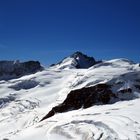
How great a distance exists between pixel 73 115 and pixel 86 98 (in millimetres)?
50257

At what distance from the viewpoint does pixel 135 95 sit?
104 metres

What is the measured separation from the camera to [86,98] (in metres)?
107

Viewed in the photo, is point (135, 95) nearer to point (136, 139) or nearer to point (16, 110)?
point (16, 110)

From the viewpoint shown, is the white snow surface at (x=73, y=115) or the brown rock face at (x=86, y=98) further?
the brown rock face at (x=86, y=98)

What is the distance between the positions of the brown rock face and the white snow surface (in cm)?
430

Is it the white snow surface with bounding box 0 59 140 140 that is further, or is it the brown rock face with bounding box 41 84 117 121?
the brown rock face with bounding box 41 84 117 121

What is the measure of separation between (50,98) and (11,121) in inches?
1600

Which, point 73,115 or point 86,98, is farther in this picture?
point 86,98

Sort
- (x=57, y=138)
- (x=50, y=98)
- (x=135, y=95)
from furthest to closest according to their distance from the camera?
(x=50, y=98) → (x=135, y=95) → (x=57, y=138)

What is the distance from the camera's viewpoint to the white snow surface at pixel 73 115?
111ft

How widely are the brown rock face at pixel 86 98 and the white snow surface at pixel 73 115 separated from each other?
4.30 meters

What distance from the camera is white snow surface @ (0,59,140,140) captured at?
33.9 m

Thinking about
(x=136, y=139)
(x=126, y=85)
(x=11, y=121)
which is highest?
(x=126, y=85)

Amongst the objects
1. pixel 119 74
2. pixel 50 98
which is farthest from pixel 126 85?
pixel 50 98
